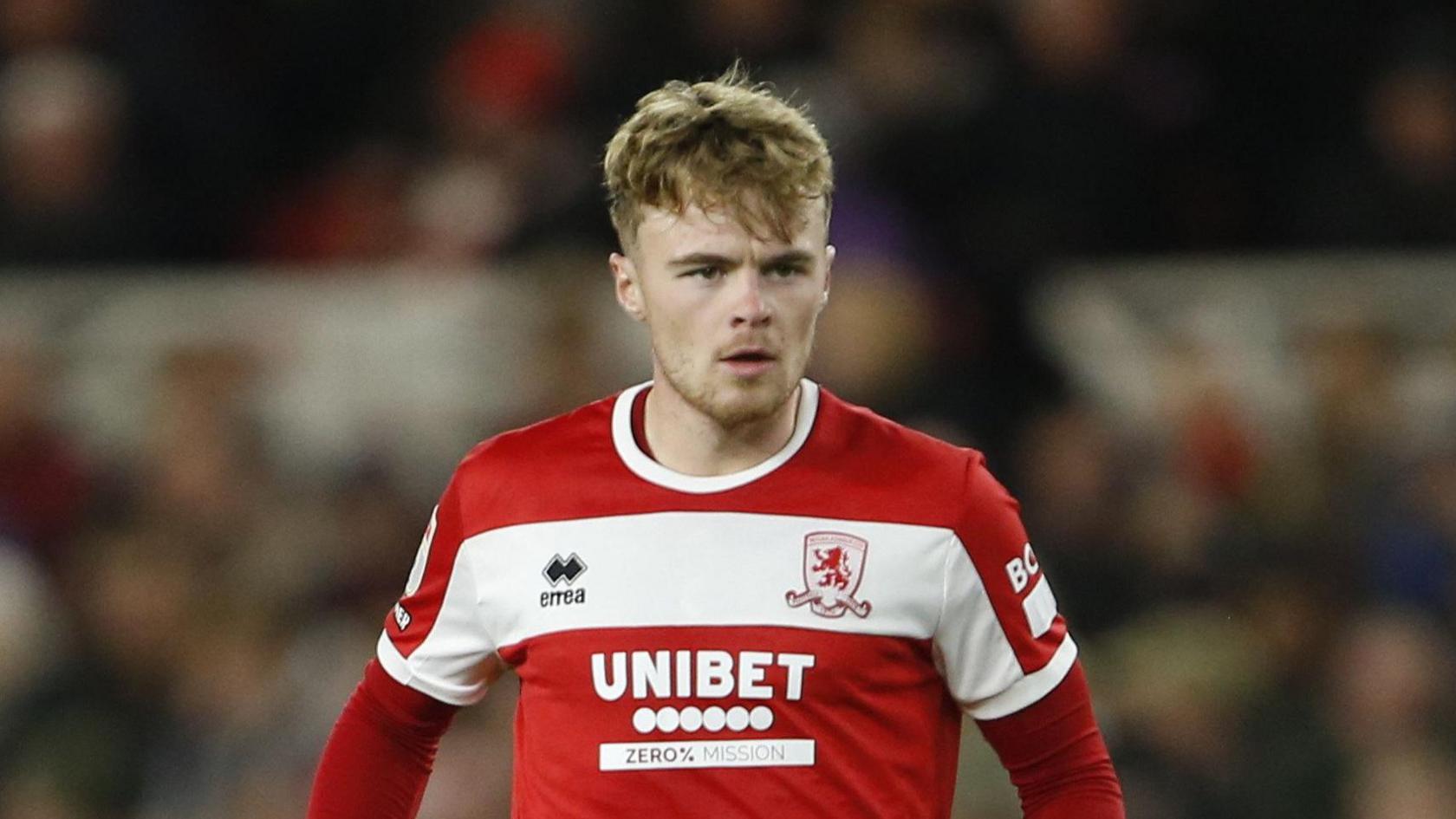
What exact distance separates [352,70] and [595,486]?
5.82 m

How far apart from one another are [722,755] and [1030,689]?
0.47 meters

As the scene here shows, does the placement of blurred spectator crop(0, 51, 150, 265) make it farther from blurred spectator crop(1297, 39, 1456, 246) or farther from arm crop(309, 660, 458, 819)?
arm crop(309, 660, 458, 819)

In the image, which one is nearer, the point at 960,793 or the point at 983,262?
the point at 960,793

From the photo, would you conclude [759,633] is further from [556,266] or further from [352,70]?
[352,70]

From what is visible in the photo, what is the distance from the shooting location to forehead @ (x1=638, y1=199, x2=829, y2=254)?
381 centimetres

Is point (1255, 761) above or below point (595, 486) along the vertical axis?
below

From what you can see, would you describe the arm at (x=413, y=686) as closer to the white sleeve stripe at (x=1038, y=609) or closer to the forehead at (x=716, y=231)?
the forehead at (x=716, y=231)

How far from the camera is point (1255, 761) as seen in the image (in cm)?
697

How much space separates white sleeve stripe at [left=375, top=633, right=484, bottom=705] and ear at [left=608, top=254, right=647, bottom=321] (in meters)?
0.65

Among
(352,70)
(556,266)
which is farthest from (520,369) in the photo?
(352,70)

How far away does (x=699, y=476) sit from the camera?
3998 millimetres

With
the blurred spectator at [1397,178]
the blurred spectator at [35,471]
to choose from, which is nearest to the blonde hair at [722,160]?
the blurred spectator at [35,471]

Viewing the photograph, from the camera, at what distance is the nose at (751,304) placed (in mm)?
3803

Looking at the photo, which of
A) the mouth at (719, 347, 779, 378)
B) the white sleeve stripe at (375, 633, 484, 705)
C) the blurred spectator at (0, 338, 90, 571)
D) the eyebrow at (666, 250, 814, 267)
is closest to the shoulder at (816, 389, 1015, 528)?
the mouth at (719, 347, 779, 378)
